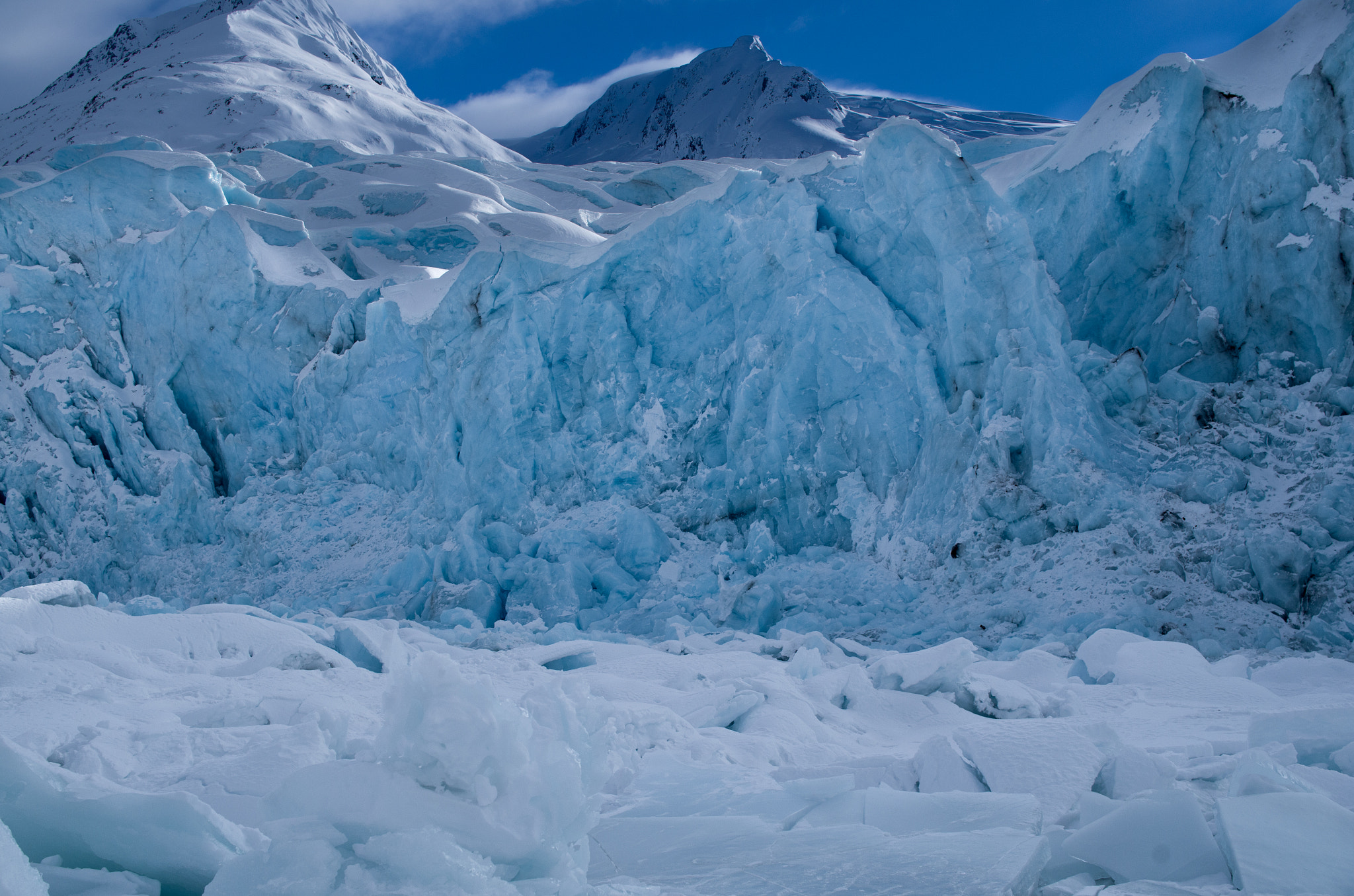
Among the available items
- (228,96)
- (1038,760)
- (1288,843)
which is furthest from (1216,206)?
(228,96)

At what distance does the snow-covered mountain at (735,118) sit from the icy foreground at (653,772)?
25.5 metres

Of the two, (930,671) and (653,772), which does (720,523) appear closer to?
(930,671)

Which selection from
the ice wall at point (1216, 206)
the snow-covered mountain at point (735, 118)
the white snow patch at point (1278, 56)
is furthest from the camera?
the snow-covered mountain at point (735, 118)

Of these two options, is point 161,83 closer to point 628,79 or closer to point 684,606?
point 628,79

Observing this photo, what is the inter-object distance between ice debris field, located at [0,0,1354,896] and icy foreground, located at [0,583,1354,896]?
2cm

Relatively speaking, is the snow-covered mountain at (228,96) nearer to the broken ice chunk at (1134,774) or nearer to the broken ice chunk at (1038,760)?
the broken ice chunk at (1038,760)

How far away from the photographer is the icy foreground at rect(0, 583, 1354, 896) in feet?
5.68

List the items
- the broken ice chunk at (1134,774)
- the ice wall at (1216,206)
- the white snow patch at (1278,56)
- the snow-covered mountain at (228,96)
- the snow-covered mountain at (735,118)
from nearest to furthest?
the broken ice chunk at (1134,774) < the ice wall at (1216,206) < the white snow patch at (1278,56) < the snow-covered mountain at (228,96) < the snow-covered mountain at (735,118)

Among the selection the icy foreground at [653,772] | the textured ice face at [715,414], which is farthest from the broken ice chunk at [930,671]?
the textured ice face at [715,414]

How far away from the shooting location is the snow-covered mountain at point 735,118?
31672 millimetres

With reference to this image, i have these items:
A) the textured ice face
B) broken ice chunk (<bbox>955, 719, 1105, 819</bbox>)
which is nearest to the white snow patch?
the textured ice face

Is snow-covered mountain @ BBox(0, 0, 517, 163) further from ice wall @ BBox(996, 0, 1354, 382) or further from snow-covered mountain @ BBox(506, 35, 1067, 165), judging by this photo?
ice wall @ BBox(996, 0, 1354, 382)

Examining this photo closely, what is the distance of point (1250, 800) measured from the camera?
2014 mm

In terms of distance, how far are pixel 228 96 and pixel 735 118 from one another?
1991 cm
